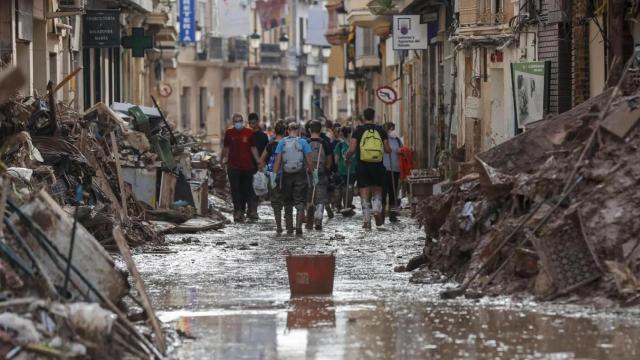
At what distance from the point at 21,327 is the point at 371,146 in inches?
597

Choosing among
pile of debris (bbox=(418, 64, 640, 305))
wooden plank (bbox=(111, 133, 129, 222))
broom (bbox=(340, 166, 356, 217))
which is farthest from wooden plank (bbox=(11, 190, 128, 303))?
broom (bbox=(340, 166, 356, 217))

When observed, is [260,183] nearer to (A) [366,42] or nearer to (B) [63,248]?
(B) [63,248]

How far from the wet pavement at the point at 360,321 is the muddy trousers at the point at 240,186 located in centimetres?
883

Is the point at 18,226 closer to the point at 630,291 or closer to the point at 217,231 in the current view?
the point at 630,291

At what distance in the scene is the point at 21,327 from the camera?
9828 millimetres

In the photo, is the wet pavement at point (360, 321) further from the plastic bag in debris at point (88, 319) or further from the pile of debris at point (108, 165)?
the pile of debris at point (108, 165)

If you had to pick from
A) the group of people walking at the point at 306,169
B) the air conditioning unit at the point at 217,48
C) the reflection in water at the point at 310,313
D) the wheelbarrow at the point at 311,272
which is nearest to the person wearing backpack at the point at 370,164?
the group of people walking at the point at 306,169

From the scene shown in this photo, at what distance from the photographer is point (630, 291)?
12625 mm

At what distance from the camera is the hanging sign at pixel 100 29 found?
120 feet

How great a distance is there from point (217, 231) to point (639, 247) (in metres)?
11.6

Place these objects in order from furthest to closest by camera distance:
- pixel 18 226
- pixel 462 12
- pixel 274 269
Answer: pixel 462 12 < pixel 274 269 < pixel 18 226

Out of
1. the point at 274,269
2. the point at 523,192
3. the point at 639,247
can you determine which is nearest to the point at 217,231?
the point at 274,269

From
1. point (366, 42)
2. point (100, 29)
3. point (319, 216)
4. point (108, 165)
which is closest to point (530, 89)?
point (319, 216)

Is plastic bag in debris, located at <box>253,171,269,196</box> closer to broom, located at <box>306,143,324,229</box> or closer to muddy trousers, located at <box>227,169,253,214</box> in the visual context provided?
broom, located at <box>306,143,324,229</box>
